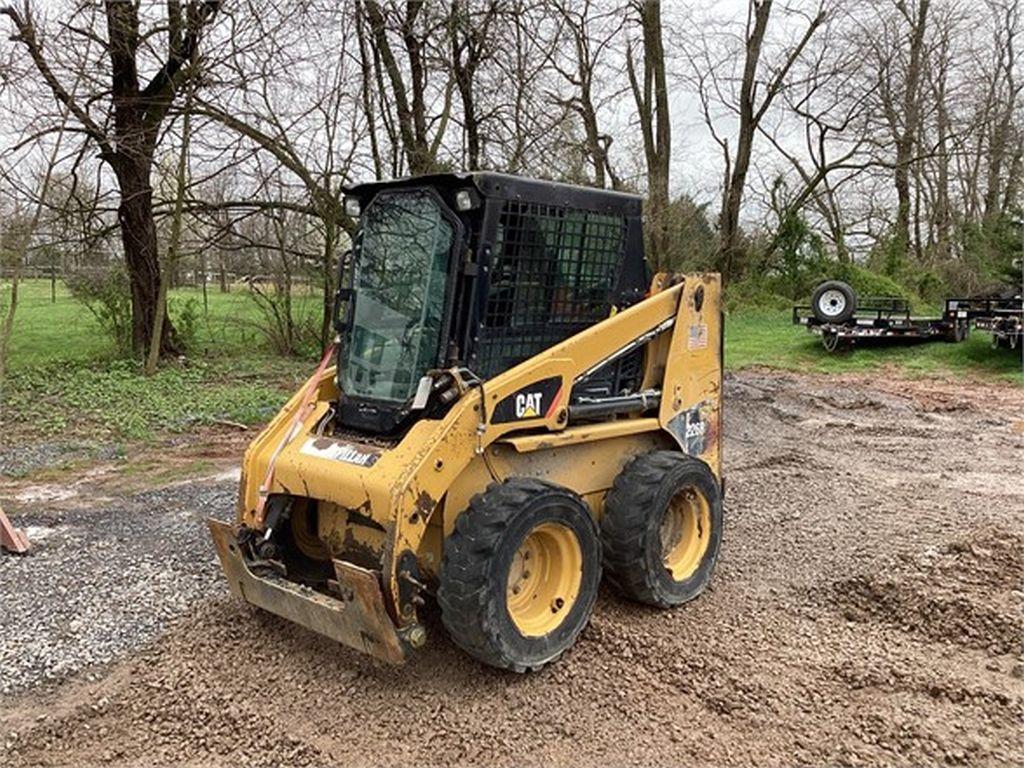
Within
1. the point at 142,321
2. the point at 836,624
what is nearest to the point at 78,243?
the point at 142,321

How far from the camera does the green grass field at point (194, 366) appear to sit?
379 inches

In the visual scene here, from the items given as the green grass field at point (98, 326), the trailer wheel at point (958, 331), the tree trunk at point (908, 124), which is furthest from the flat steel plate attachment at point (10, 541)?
the tree trunk at point (908, 124)

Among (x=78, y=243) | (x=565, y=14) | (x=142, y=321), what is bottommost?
(x=142, y=321)

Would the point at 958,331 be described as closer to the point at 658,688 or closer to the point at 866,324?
the point at 866,324

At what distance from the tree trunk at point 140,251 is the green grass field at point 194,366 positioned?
1.89 feet

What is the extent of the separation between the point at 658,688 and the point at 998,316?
1168cm

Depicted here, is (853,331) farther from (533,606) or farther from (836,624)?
(533,606)

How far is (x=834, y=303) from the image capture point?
1484cm

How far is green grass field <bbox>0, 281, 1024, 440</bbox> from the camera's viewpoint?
9625mm

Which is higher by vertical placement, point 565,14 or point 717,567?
point 565,14

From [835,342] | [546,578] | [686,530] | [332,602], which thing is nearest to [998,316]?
[835,342]

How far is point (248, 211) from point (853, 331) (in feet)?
32.6

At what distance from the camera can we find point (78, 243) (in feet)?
40.2

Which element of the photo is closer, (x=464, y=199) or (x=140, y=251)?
(x=464, y=199)
